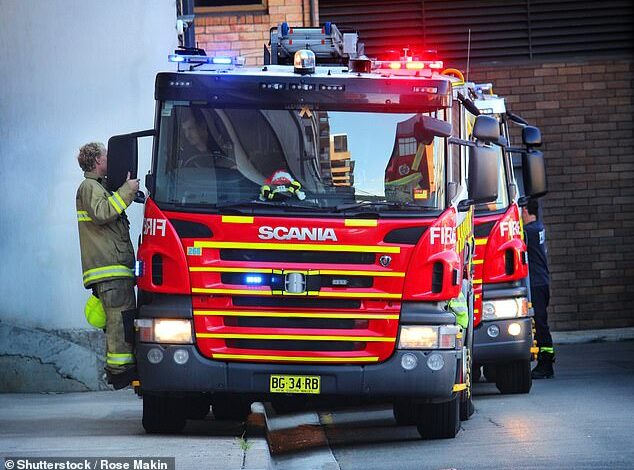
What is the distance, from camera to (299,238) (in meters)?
9.95

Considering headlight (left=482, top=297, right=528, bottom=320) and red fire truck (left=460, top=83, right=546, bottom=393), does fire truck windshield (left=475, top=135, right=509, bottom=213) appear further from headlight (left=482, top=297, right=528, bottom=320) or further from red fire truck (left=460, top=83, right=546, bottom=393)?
headlight (left=482, top=297, right=528, bottom=320)

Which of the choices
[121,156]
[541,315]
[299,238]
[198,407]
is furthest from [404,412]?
[541,315]

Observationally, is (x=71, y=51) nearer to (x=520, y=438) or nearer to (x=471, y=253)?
(x=471, y=253)

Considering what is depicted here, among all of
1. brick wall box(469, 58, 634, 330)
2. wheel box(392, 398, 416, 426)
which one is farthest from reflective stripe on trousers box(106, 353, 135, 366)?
brick wall box(469, 58, 634, 330)

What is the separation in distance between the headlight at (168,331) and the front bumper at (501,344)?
12.9 ft

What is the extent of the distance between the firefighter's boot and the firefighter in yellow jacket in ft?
19.2

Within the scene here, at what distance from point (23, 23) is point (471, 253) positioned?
16.9 feet

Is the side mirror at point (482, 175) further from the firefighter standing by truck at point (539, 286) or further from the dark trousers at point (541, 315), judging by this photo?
the dark trousers at point (541, 315)

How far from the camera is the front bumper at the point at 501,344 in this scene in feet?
43.9

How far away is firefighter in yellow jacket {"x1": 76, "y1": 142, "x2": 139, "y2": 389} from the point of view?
1092 centimetres

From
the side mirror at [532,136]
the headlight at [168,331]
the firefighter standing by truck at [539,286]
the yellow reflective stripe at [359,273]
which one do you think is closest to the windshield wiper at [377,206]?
the yellow reflective stripe at [359,273]

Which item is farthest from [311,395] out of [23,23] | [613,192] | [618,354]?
[613,192]

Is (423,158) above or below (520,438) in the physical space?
above

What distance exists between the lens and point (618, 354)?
710 inches
